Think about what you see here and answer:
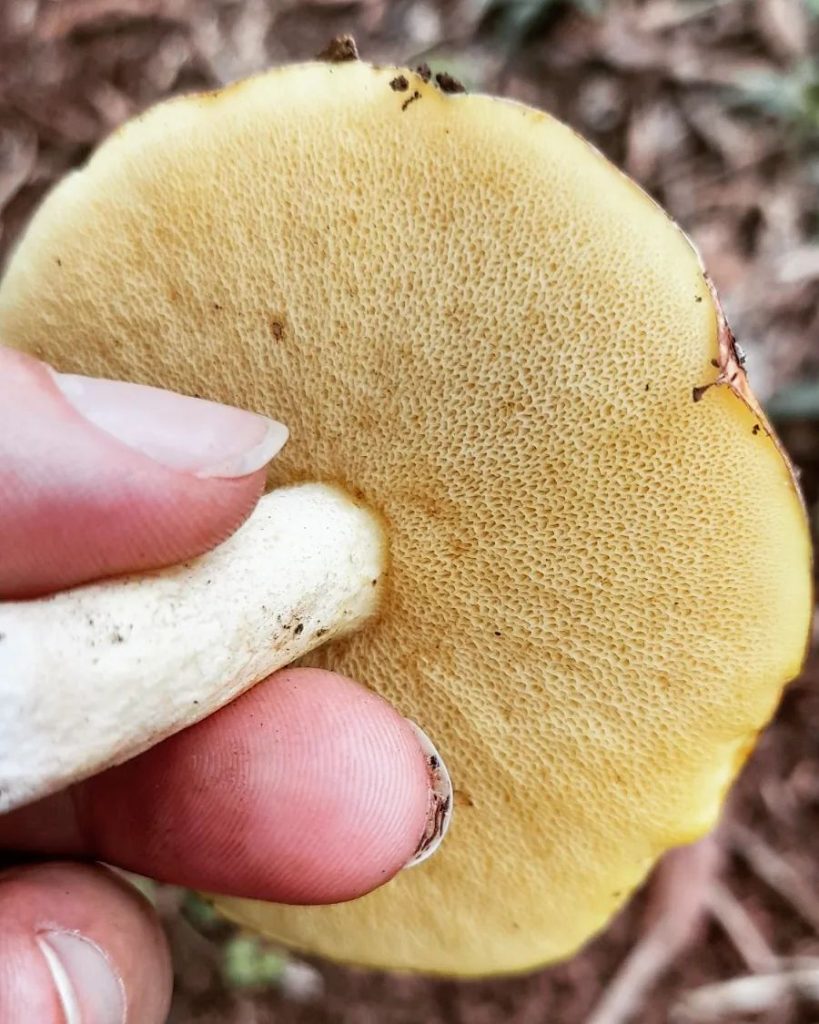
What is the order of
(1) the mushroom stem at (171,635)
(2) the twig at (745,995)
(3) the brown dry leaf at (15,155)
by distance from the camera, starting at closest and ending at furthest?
(1) the mushroom stem at (171,635), (2) the twig at (745,995), (3) the brown dry leaf at (15,155)

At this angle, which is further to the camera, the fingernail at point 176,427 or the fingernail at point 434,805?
the fingernail at point 434,805

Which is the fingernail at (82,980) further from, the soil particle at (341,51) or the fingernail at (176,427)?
the soil particle at (341,51)

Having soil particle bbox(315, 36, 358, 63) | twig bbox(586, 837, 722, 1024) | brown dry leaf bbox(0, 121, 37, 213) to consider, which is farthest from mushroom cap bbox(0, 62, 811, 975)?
brown dry leaf bbox(0, 121, 37, 213)

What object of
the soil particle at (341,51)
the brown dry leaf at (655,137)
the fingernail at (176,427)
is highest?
the brown dry leaf at (655,137)

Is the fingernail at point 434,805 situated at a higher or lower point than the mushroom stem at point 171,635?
lower

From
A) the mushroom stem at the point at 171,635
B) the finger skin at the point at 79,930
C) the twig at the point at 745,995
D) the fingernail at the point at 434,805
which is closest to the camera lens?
the mushroom stem at the point at 171,635

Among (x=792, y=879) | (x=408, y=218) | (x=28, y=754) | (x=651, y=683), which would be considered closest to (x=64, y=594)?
(x=28, y=754)

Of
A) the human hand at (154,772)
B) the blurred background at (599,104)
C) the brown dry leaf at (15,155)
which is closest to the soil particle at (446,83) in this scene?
the human hand at (154,772)

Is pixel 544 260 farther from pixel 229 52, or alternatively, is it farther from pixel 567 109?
pixel 229 52
